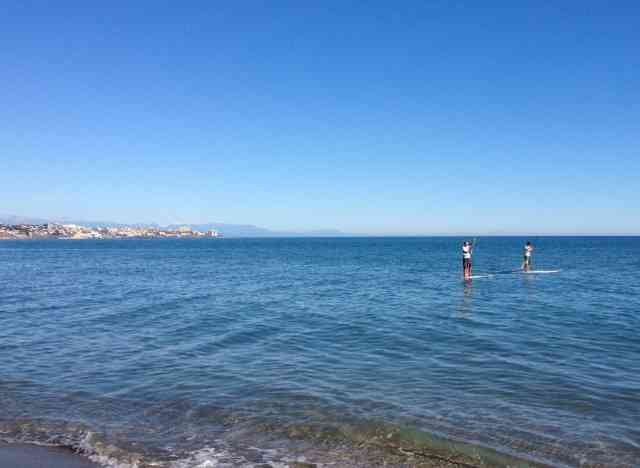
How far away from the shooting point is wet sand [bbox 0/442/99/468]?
848 centimetres

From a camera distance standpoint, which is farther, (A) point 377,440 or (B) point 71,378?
(B) point 71,378

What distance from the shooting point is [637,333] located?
63.5 feet

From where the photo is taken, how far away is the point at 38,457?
8750mm

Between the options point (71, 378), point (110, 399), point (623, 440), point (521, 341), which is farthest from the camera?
point (521, 341)

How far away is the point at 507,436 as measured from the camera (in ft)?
31.6

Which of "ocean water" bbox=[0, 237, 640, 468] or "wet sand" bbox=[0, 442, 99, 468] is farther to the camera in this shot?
"ocean water" bbox=[0, 237, 640, 468]

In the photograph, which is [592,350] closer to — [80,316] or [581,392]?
[581,392]

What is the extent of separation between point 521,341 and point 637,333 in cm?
521

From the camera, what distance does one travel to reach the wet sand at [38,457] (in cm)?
848

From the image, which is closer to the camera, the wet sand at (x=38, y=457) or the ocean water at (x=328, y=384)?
the wet sand at (x=38, y=457)

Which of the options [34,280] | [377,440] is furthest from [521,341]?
[34,280]

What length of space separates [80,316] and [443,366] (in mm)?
18260

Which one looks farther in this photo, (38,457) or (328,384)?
(328,384)

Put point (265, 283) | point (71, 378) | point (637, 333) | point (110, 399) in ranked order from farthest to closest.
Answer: point (265, 283) < point (637, 333) < point (71, 378) < point (110, 399)
